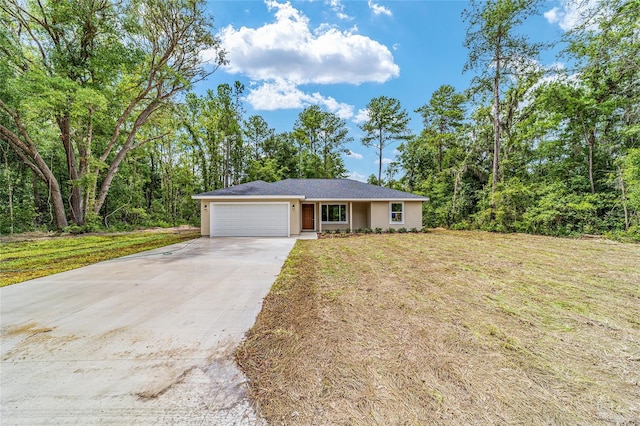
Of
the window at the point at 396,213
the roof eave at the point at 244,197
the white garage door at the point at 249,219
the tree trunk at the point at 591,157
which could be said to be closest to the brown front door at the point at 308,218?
the white garage door at the point at 249,219

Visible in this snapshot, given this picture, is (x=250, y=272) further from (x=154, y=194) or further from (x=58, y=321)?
(x=154, y=194)

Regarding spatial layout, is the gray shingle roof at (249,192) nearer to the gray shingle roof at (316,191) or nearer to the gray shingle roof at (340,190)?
the gray shingle roof at (316,191)

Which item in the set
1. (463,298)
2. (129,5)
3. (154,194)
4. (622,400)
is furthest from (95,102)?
(622,400)

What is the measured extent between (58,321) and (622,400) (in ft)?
18.0

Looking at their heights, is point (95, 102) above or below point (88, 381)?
above

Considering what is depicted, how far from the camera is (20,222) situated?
1387cm

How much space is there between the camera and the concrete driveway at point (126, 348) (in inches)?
67.2

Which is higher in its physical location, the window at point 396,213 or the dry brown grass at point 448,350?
the window at point 396,213

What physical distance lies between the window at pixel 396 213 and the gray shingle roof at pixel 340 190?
62cm

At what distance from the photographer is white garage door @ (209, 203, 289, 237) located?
12.2 m

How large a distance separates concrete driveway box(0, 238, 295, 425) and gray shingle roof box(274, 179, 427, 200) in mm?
9805

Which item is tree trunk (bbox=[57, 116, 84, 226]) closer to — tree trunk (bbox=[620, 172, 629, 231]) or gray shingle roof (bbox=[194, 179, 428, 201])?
gray shingle roof (bbox=[194, 179, 428, 201])

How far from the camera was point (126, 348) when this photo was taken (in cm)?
246

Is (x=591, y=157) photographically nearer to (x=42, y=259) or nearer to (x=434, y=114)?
(x=434, y=114)
